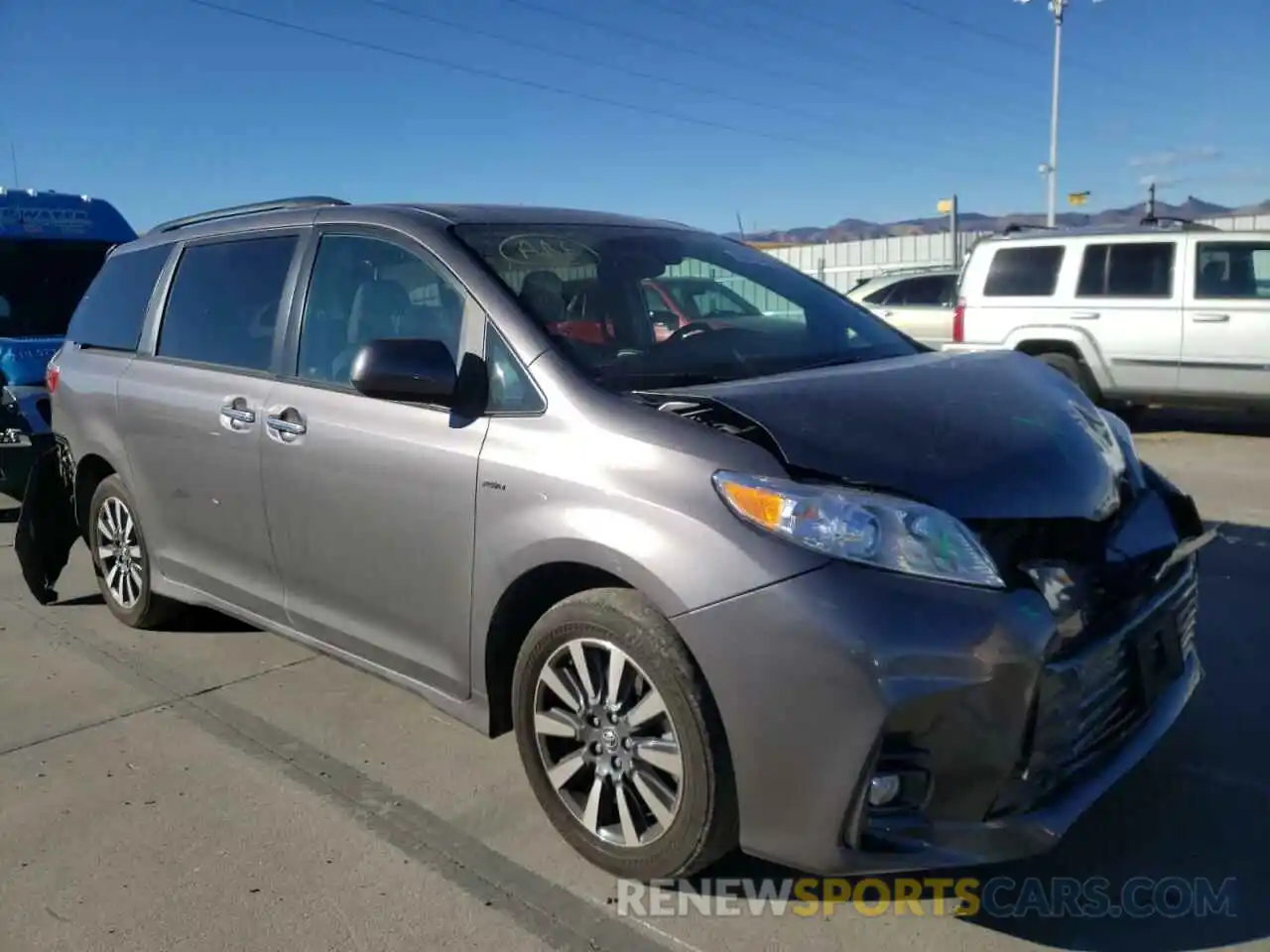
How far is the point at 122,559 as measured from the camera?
5105mm

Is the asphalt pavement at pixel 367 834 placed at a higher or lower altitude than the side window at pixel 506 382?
lower

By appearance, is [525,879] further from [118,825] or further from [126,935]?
[118,825]

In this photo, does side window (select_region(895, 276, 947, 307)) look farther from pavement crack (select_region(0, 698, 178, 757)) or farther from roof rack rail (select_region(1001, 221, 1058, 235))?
pavement crack (select_region(0, 698, 178, 757))

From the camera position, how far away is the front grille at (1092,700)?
7.98 feet

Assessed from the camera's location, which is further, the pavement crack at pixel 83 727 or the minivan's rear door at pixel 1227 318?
the minivan's rear door at pixel 1227 318

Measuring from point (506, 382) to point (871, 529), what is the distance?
119 cm

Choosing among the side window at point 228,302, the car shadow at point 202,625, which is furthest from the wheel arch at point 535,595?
the car shadow at point 202,625

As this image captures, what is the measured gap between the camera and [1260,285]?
31.5 ft

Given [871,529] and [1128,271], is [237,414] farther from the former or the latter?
[1128,271]

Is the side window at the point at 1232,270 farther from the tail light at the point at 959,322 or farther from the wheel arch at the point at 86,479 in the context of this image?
the wheel arch at the point at 86,479

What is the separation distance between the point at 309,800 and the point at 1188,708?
3.02 metres

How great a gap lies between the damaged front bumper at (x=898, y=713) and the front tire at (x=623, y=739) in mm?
80

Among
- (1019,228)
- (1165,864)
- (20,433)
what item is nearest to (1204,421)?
(1019,228)

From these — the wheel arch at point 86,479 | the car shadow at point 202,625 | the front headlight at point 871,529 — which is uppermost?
the front headlight at point 871,529
